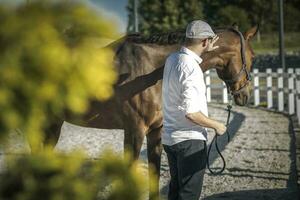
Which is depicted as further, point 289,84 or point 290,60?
point 290,60

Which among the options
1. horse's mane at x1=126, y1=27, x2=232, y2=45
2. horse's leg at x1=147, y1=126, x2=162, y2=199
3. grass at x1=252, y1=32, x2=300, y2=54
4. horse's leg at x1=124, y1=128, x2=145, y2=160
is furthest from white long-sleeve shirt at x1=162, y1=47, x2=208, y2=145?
grass at x1=252, y1=32, x2=300, y2=54

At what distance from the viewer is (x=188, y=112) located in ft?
12.7

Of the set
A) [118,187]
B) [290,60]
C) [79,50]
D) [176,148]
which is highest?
[79,50]

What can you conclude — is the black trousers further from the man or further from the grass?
the grass

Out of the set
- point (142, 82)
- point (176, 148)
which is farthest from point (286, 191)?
point (176, 148)

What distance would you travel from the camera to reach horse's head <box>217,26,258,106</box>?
19.5ft

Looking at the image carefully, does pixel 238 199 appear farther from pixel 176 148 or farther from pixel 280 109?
pixel 280 109

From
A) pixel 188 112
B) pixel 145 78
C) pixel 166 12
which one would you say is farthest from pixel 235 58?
pixel 166 12

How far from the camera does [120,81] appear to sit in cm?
563

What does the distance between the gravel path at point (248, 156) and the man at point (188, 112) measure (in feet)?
3.33

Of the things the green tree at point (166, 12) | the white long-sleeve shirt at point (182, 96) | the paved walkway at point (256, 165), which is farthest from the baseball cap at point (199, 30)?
the green tree at point (166, 12)

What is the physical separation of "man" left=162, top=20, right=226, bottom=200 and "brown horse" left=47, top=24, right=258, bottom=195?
4.18 ft

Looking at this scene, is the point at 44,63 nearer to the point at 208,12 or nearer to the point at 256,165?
the point at 256,165

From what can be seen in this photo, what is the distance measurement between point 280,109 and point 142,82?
1117cm
